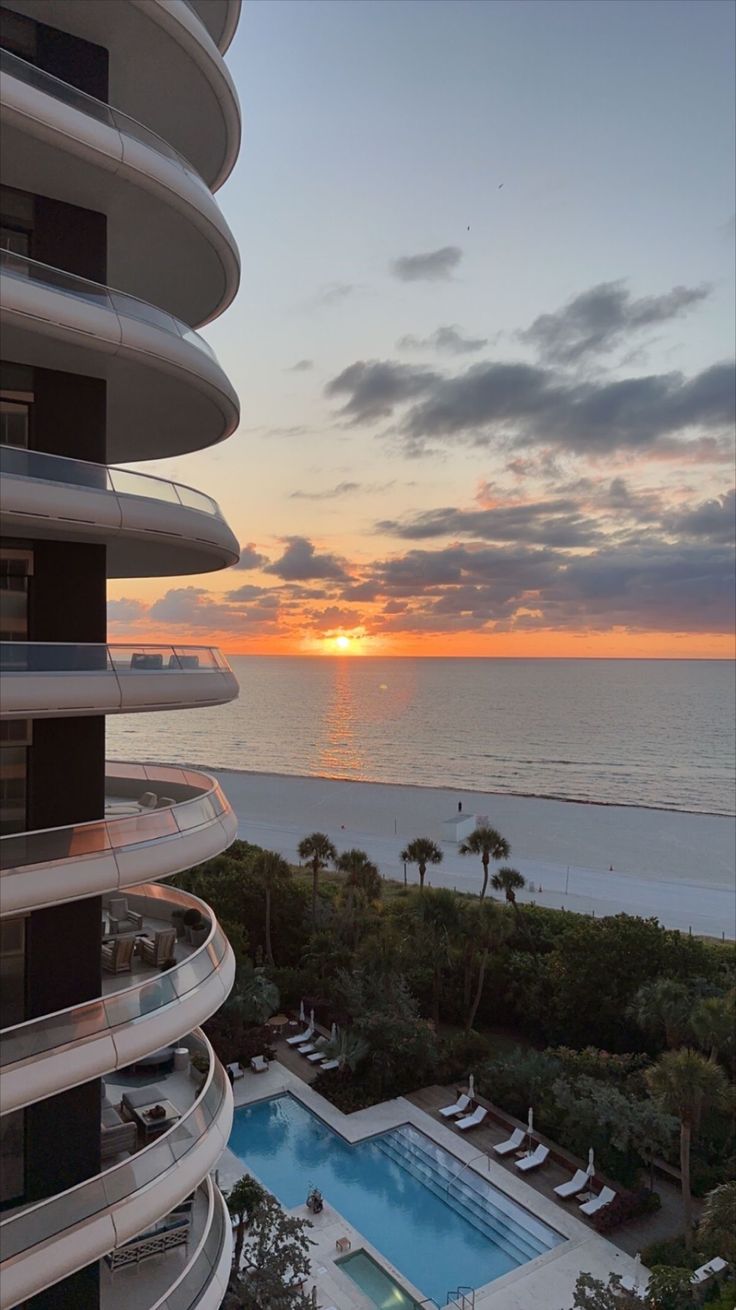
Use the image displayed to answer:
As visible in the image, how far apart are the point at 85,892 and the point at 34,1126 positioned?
4085 mm

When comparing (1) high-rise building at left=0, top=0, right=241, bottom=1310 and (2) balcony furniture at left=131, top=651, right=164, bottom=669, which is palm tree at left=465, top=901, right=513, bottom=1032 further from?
(2) balcony furniture at left=131, top=651, right=164, bottom=669

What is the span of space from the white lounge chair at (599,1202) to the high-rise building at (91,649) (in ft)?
49.3

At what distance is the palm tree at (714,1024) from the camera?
2791 centimetres

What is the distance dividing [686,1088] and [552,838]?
57.4 m

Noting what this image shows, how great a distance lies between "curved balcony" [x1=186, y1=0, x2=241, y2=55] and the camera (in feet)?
50.3

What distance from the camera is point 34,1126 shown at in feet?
40.3

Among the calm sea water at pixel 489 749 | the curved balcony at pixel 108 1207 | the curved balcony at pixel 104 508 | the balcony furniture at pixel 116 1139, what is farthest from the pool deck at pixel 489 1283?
the calm sea water at pixel 489 749

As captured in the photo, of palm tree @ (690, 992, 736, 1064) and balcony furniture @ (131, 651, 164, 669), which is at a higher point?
balcony furniture @ (131, 651, 164, 669)

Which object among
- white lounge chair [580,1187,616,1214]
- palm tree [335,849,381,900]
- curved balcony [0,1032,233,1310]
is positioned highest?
curved balcony [0,1032,233,1310]

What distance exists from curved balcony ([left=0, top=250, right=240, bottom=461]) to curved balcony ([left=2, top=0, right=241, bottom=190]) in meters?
3.68

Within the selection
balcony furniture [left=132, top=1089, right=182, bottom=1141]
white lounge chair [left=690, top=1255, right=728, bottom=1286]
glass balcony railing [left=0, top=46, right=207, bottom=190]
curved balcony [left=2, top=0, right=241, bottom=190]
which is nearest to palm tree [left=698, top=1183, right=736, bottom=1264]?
white lounge chair [left=690, top=1255, right=728, bottom=1286]

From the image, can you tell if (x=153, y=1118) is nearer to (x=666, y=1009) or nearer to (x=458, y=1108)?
(x=458, y=1108)

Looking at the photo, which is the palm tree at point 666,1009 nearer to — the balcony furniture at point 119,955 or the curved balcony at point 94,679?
the balcony furniture at point 119,955

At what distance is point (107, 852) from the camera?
1163 centimetres
